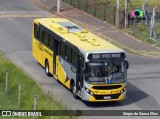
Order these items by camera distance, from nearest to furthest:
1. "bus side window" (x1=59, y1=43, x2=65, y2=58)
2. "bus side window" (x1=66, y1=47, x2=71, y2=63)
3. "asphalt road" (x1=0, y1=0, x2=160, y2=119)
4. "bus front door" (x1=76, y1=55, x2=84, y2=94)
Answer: "bus front door" (x1=76, y1=55, x2=84, y2=94), "asphalt road" (x1=0, y1=0, x2=160, y2=119), "bus side window" (x1=66, y1=47, x2=71, y2=63), "bus side window" (x1=59, y1=43, x2=65, y2=58)

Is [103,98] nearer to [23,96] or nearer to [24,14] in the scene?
[23,96]

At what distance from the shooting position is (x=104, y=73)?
2703 centimetres

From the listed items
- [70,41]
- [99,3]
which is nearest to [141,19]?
[99,3]

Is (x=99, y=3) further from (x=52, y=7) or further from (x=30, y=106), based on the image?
(x=30, y=106)

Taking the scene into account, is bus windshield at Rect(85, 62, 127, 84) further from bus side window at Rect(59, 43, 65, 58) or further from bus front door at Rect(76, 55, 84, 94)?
bus side window at Rect(59, 43, 65, 58)

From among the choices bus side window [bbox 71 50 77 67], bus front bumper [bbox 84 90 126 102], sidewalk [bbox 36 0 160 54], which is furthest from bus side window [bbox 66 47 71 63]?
sidewalk [bbox 36 0 160 54]

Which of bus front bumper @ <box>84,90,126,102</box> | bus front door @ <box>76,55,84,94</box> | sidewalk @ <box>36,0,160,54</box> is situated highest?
bus front door @ <box>76,55,84,94</box>

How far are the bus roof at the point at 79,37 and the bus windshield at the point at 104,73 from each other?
0.69 meters

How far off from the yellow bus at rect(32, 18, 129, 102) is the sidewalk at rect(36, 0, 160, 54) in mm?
11004

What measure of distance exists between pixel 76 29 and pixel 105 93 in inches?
222

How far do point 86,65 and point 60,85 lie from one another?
4.43 meters

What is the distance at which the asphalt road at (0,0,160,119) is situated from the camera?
2800 centimetres

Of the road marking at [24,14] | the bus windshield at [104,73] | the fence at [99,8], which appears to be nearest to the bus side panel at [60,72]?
the bus windshield at [104,73]

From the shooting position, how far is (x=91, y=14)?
174 feet
